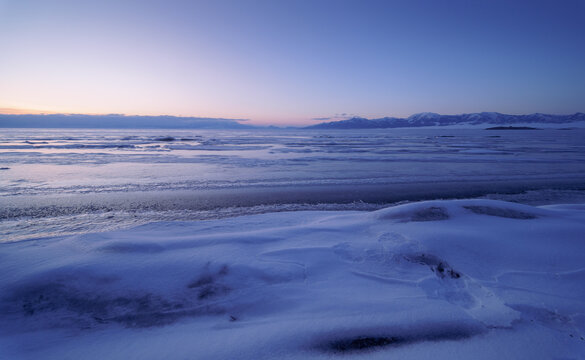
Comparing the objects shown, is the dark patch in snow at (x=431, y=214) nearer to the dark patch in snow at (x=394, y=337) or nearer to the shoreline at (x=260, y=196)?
the shoreline at (x=260, y=196)

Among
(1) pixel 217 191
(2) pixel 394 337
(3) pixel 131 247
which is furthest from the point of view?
(1) pixel 217 191

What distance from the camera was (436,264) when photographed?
363cm

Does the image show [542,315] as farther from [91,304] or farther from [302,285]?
[91,304]

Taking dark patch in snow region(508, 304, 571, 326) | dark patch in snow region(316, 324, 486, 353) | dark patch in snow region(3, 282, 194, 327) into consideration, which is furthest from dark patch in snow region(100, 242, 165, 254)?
dark patch in snow region(508, 304, 571, 326)

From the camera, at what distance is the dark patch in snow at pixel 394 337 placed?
2.34m

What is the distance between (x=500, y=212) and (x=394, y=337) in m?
4.60

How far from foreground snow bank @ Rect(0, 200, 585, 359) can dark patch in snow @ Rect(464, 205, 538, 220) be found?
490 mm

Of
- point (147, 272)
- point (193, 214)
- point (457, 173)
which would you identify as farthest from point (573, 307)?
point (457, 173)

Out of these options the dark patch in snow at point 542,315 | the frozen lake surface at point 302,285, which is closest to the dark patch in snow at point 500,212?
the frozen lake surface at point 302,285

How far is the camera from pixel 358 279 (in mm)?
3348

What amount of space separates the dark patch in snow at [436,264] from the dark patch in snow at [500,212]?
256 cm

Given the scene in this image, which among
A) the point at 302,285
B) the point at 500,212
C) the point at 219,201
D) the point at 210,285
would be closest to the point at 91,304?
the point at 210,285

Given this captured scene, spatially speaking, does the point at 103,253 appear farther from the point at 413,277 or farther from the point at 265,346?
the point at 413,277

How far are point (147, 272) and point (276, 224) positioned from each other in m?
→ 2.62
